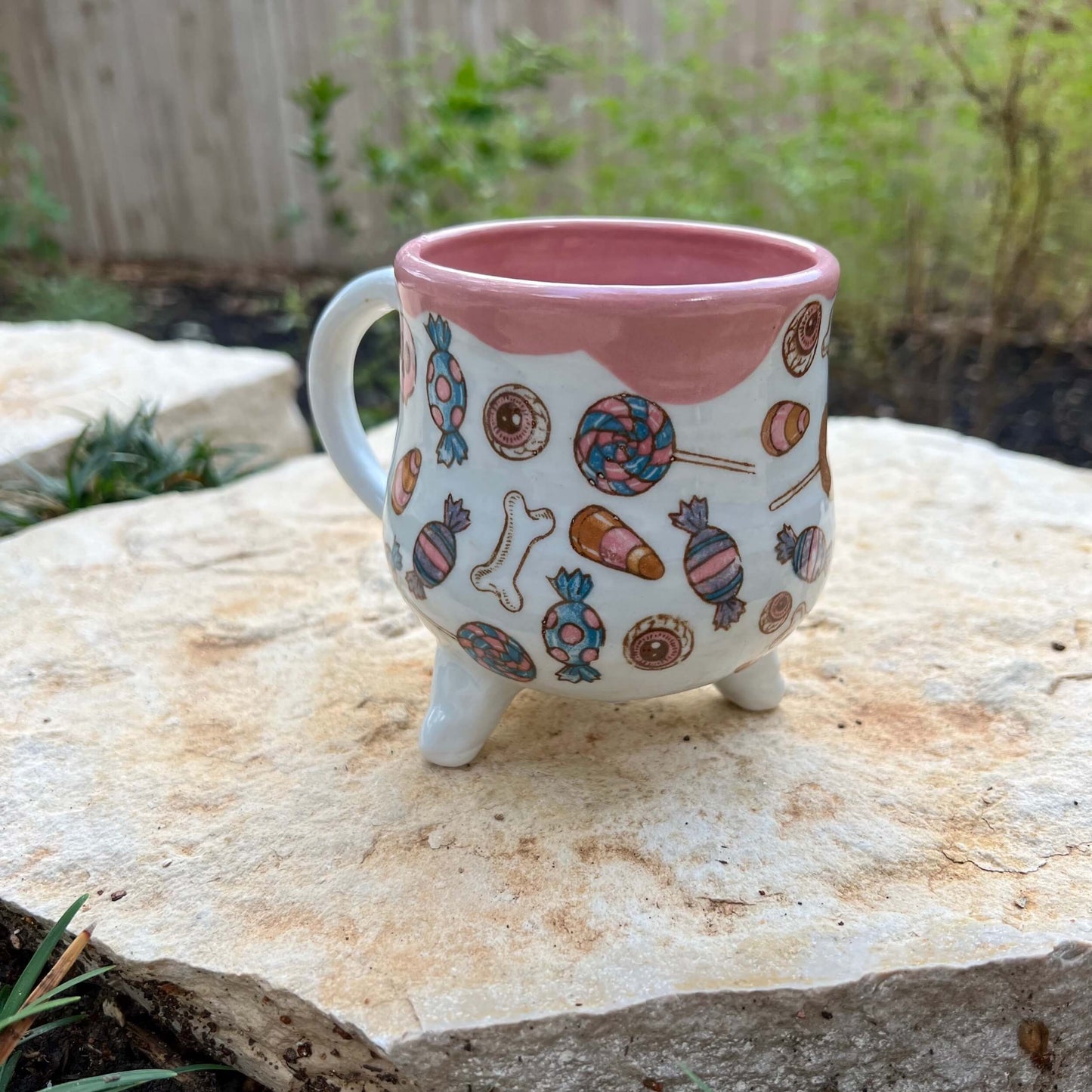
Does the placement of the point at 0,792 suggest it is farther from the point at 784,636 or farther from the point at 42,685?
the point at 784,636

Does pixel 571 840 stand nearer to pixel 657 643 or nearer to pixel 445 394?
pixel 657 643

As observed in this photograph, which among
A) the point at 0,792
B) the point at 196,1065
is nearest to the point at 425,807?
the point at 196,1065

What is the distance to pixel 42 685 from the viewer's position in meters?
1.15

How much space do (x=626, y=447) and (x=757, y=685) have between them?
367 millimetres

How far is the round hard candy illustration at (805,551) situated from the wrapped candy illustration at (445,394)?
11.6 inches

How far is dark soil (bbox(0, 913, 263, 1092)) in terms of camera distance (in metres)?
0.92

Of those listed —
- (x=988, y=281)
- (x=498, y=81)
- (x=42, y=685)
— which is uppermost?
(x=498, y=81)

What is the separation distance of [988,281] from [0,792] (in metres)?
2.82

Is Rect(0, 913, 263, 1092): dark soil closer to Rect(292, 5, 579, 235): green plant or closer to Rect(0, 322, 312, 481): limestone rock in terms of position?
Rect(0, 322, 312, 481): limestone rock

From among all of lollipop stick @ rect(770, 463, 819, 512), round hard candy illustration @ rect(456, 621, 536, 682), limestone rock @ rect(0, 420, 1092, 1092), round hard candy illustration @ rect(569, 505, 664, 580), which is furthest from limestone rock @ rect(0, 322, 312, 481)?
lollipop stick @ rect(770, 463, 819, 512)

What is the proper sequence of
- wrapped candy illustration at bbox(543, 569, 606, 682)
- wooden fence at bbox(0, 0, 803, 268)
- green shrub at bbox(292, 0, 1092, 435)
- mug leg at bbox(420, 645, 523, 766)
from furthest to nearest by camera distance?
1. wooden fence at bbox(0, 0, 803, 268)
2. green shrub at bbox(292, 0, 1092, 435)
3. mug leg at bbox(420, 645, 523, 766)
4. wrapped candy illustration at bbox(543, 569, 606, 682)

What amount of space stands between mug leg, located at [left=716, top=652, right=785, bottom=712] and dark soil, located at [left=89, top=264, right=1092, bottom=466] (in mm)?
1792

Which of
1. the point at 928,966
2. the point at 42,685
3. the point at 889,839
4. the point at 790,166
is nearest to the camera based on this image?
the point at 928,966

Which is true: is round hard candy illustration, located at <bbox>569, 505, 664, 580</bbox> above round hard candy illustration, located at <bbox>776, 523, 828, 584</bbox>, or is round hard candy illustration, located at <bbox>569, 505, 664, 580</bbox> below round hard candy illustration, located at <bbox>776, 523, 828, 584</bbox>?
above
